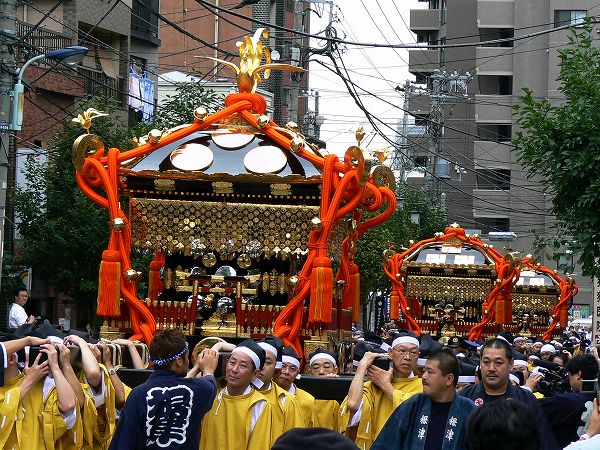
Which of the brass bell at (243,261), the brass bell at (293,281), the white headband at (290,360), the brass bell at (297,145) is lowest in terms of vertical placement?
the white headband at (290,360)

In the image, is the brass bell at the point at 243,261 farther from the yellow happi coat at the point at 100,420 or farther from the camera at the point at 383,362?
the yellow happi coat at the point at 100,420

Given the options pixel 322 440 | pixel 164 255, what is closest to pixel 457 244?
pixel 164 255

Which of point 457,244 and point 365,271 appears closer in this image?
point 457,244

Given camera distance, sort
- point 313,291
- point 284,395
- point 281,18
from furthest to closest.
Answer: point 281,18 → point 313,291 → point 284,395

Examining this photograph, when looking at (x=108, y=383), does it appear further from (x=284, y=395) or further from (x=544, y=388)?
(x=544, y=388)

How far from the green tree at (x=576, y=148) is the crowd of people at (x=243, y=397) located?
6923mm

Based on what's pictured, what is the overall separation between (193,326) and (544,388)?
13.9 feet

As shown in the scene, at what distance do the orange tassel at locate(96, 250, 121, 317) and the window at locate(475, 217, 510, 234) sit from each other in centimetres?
4476

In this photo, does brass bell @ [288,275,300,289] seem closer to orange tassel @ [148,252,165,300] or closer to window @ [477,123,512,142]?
orange tassel @ [148,252,165,300]

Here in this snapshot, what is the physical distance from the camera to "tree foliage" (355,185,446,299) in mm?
32625

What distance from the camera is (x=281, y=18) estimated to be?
31703 mm

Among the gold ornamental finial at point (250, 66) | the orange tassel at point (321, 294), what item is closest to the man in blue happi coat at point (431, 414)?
the orange tassel at point (321, 294)

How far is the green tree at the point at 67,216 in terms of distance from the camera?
24266mm

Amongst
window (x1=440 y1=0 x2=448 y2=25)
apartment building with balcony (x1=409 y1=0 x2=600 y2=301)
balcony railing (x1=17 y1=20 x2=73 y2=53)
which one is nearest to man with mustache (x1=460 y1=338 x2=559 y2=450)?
balcony railing (x1=17 y1=20 x2=73 y2=53)
